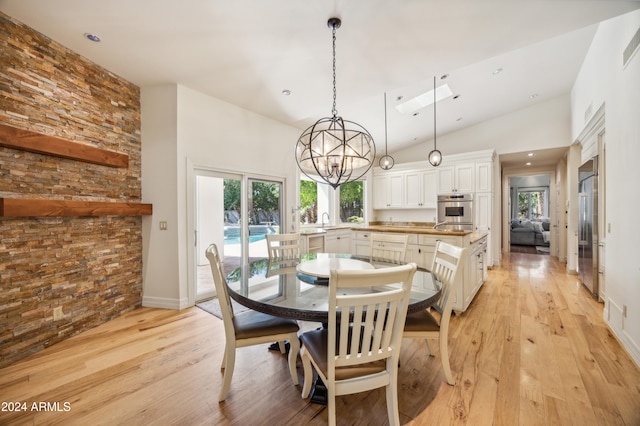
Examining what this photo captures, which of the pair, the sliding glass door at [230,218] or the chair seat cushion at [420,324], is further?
the sliding glass door at [230,218]

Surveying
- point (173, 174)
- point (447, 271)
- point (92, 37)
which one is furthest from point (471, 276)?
point (92, 37)

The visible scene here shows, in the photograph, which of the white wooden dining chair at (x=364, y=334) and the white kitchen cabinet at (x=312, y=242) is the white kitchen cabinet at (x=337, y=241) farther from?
the white wooden dining chair at (x=364, y=334)

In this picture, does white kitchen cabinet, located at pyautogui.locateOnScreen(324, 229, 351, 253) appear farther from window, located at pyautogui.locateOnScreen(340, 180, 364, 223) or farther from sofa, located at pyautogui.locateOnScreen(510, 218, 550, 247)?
sofa, located at pyautogui.locateOnScreen(510, 218, 550, 247)

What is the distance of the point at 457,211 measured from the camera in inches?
223

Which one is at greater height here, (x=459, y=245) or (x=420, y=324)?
(x=459, y=245)

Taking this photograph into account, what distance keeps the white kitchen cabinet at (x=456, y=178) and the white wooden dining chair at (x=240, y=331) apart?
16.8 feet

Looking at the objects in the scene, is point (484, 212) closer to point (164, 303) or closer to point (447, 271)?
point (447, 271)

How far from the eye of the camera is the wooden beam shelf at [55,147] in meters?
2.09

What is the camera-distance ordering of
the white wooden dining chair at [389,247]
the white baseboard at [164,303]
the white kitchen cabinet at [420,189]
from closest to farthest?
the white wooden dining chair at [389,247] < the white baseboard at [164,303] < the white kitchen cabinet at [420,189]

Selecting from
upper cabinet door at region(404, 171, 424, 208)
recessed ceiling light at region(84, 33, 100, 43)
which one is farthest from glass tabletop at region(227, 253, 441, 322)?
upper cabinet door at region(404, 171, 424, 208)

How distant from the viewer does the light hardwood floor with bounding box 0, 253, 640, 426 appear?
1592 millimetres

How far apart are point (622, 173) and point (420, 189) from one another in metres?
3.80

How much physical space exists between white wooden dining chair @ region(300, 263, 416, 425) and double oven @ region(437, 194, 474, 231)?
460 cm

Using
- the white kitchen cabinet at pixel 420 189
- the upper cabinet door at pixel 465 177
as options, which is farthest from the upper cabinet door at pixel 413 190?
the upper cabinet door at pixel 465 177
